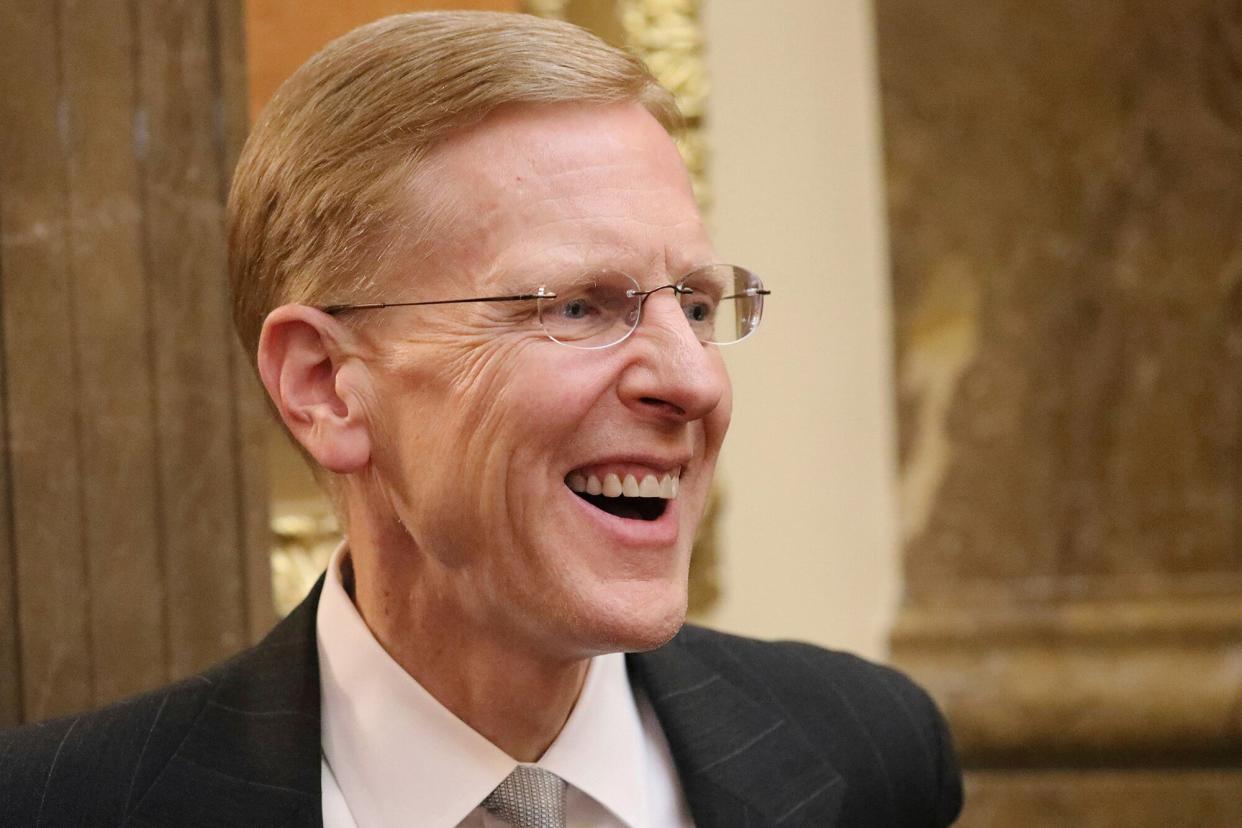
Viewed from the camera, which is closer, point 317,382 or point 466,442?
point 466,442

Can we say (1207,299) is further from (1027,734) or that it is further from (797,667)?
(797,667)

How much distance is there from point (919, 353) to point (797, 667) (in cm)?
154

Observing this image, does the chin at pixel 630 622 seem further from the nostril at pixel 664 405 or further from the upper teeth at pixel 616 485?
the nostril at pixel 664 405

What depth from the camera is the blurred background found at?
11.4 feet

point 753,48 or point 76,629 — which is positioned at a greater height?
point 753,48

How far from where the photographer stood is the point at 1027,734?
11.6ft

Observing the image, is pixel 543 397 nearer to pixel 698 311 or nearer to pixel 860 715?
pixel 698 311

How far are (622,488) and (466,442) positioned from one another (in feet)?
0.66

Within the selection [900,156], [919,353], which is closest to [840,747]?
[919,353]

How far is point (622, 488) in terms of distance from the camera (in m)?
1.89

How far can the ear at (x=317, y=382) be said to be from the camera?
1.97 metres

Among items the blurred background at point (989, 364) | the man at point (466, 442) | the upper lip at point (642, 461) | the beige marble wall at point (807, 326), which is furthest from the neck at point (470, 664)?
the beige marble wall at point (807, 326)

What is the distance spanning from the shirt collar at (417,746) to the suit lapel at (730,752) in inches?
3.4

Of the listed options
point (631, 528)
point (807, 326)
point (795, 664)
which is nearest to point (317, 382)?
point (631, 528)
